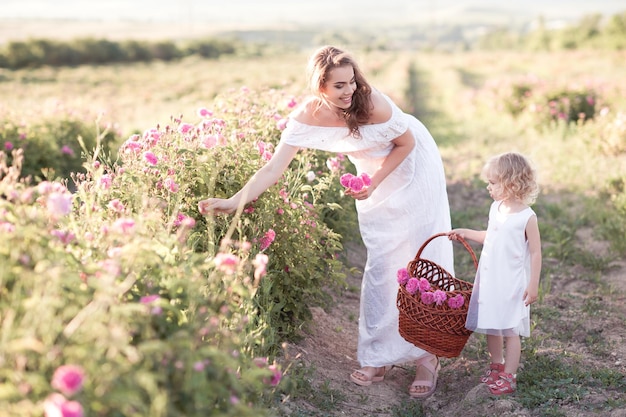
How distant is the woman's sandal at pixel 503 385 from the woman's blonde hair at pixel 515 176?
91 cm

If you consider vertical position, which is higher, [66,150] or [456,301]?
[456,301]

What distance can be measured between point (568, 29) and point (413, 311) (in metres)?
67.6

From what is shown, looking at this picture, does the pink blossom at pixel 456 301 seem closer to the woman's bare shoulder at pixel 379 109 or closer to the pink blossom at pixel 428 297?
the pink blossom at pixel 428 297

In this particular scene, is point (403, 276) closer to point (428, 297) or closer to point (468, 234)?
point (428, 297)

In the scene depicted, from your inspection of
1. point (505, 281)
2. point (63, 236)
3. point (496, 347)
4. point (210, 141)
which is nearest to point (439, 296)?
point (505, 281)

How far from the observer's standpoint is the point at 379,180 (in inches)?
138

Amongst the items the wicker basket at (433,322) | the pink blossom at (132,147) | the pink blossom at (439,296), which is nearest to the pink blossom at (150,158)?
the pink blossom at (132,147)

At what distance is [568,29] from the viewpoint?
209 ft

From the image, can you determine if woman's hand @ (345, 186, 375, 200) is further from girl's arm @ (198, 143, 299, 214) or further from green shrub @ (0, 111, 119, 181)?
green shrub @ (0, 111, 119, 181)

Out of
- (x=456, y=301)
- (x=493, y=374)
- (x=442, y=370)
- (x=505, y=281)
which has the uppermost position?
(x=505, y=281)

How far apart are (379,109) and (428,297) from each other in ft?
3.28

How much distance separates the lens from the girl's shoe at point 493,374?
341cm

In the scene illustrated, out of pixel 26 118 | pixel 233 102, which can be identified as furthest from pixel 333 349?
pixel 26 118

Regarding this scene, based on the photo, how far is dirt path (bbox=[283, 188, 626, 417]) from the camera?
10.6 feet
